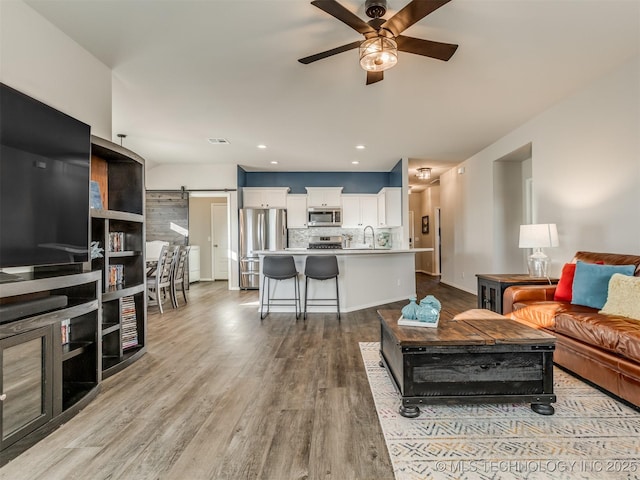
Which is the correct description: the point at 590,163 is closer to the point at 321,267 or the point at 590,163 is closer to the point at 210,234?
the point at 321,267

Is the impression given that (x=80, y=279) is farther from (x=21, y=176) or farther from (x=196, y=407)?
(x=196, y=407)

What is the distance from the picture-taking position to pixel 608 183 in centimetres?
319

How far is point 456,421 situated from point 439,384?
0.21m

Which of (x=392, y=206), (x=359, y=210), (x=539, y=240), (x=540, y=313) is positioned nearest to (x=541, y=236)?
(x=539, y=240)

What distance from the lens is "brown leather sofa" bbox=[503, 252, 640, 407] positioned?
6.21 feet

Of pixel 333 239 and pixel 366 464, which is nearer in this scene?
pixel 366 464

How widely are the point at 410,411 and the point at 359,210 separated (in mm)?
5909

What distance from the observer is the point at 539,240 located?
11.6 ft

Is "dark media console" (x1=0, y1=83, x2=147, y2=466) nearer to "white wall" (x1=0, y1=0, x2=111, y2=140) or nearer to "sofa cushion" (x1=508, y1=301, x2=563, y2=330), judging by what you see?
"white wall" (x1=0, y1=0, x2=111, y2=140)

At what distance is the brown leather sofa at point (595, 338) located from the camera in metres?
1.89

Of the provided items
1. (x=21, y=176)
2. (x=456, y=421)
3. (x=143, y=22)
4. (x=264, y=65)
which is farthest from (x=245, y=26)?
(x=456, y=421)

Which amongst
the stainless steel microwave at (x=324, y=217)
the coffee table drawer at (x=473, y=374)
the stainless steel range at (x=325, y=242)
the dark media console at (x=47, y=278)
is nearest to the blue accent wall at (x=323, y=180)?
the stainless steel microwave at (x=324, y=217)

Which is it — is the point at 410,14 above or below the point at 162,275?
above

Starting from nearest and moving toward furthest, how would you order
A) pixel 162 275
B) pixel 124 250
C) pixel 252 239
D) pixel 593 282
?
pixel 593 282, pixel 124 250, pixel 162 275, pixel 252 239
